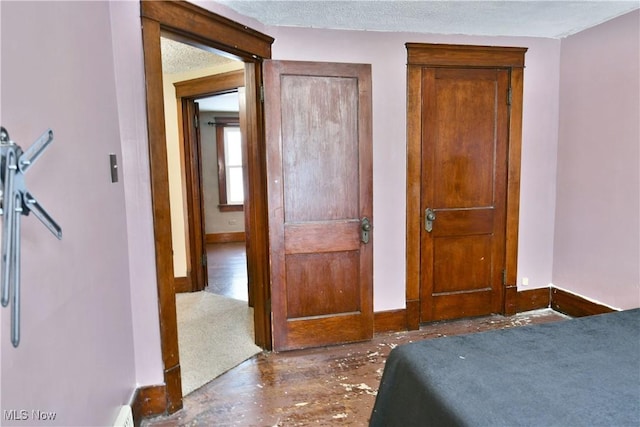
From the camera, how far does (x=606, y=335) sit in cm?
175

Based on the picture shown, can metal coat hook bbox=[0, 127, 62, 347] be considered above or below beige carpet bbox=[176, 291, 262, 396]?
above

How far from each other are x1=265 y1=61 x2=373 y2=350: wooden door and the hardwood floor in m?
1.42

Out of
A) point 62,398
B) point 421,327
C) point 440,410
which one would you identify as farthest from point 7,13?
point 421,327

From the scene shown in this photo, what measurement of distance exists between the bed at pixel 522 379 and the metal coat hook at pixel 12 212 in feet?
4.05

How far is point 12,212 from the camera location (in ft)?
3.15

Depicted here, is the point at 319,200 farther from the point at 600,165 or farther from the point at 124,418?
the point at 600,165

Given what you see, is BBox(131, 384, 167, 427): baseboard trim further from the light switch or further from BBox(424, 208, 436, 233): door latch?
BBox(424, 208, 436, 233): door latch

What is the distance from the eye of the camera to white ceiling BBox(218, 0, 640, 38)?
2547 mm

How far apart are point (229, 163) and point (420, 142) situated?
490 cm

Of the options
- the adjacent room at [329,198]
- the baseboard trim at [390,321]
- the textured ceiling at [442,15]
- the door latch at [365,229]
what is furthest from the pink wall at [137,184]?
the baseboard trim at [390,321]

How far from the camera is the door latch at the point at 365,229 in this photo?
10.1 feet

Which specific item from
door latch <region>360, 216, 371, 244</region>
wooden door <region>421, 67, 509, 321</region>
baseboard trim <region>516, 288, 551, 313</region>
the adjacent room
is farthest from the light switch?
baseboard trim <region>516, 288, 551, 313</region>

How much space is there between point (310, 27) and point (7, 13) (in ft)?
6.88

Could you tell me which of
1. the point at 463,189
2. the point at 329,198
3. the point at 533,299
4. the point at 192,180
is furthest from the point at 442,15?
the point at 192,180
